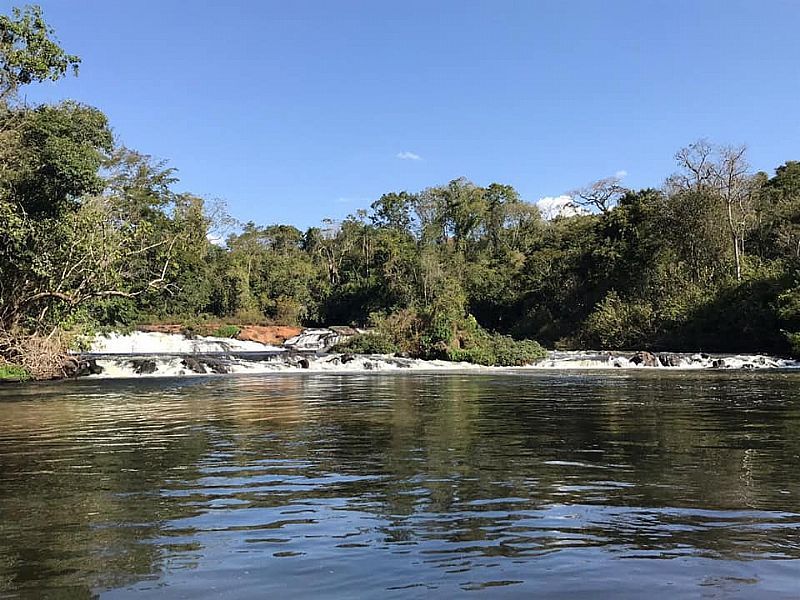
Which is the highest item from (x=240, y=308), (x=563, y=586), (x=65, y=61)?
(x=65, y=61)

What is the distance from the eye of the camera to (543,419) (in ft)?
43.0

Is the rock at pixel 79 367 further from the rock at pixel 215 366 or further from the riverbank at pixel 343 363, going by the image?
the rock at pixel 215 366

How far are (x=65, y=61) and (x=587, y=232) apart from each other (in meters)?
42.0

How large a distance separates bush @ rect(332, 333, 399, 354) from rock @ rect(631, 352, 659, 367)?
11.0m

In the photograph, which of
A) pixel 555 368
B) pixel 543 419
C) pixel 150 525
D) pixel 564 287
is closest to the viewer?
pixel 150 525

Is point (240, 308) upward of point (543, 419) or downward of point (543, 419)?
upward

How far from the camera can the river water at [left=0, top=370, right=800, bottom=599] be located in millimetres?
4461

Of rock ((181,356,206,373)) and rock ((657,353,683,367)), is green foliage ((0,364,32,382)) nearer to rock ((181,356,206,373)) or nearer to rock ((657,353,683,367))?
rock ((181,356,206,373))

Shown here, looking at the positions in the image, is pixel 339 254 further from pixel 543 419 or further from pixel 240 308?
pixel 543 419

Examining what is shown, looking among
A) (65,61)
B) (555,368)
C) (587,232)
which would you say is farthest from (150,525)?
(587,232)

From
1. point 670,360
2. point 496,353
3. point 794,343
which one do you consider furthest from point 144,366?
point 794,343

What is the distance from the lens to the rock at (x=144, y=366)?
28109 mm

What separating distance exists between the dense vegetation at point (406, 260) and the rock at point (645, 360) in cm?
513

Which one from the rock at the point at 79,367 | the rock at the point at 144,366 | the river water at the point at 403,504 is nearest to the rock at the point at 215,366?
the rock at the point at 144,366
